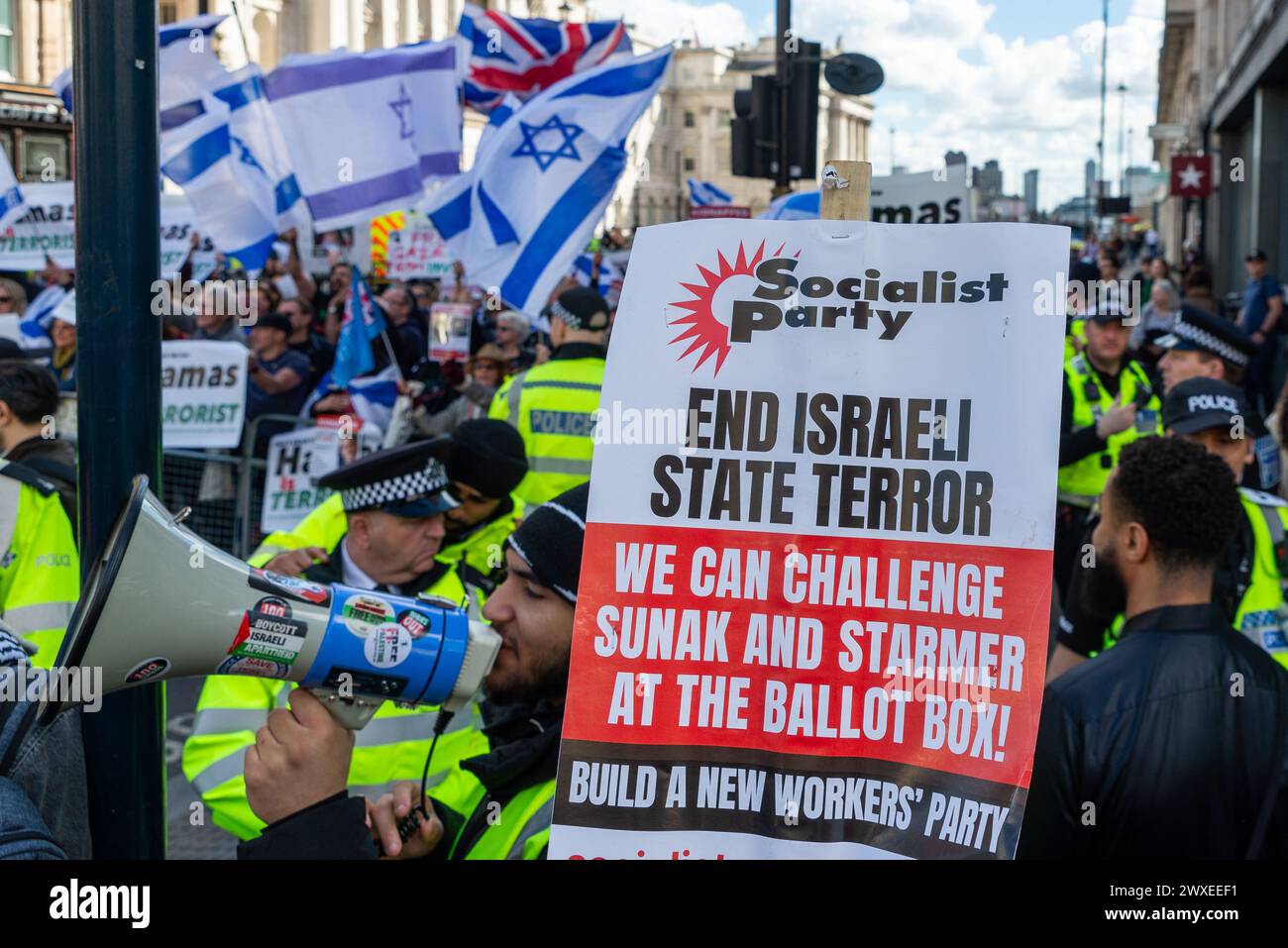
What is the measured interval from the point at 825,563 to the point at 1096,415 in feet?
16.6

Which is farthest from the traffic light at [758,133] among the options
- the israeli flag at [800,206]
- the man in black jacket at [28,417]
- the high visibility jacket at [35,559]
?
the high visibility jacket at [35,559]

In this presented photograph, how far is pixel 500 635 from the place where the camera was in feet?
7.89

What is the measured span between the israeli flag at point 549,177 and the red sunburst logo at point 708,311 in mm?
4747

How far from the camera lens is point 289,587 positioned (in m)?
2.20

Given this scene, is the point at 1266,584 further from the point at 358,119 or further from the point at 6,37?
the point at 6,37

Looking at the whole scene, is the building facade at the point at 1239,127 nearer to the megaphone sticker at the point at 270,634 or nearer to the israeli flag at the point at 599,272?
the israeli flag at the point at 599,272

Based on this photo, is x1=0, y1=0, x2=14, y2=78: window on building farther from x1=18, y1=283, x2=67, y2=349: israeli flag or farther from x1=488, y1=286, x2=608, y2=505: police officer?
x1=488, y1=286, x2=608, y2=505: police officer

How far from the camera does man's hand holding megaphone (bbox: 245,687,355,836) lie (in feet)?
7.25

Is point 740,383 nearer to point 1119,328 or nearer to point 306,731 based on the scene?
point 306,731

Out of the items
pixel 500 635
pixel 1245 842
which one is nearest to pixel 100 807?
pixel 500 635

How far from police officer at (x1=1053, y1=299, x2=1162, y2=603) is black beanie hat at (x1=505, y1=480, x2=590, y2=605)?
12.3ft

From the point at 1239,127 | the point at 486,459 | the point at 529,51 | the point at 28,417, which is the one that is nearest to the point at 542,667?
the point at 486,459

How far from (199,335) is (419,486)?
769cm

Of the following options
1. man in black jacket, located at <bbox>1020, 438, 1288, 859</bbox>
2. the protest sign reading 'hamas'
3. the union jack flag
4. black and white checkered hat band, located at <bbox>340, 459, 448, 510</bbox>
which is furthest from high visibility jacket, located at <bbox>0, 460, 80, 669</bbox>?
the union jack flag
